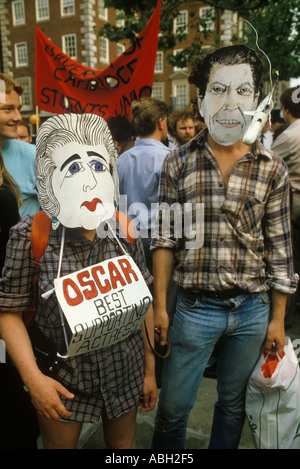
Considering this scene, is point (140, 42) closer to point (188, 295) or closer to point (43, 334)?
point (188, 295)

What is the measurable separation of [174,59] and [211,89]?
676cm

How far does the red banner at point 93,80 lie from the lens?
223 centimetres

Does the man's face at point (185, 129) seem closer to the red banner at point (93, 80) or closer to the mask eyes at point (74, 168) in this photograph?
the red banner at point (93, 80)

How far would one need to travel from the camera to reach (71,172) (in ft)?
4.69

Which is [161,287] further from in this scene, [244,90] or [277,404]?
[244,90]

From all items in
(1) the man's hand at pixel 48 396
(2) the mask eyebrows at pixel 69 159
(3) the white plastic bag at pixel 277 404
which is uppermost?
(2) the mask eyebrows at pixel 69 159

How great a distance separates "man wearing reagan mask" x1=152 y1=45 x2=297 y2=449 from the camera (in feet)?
5.63

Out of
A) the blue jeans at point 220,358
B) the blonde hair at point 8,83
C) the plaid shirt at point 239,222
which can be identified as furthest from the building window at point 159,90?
the blue jeans at point 220,358

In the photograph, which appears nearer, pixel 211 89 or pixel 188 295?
pixel 211 89

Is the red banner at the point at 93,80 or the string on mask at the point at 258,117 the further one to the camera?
the red banner at the point at 93,80

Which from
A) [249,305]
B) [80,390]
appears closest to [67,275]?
[80,390]

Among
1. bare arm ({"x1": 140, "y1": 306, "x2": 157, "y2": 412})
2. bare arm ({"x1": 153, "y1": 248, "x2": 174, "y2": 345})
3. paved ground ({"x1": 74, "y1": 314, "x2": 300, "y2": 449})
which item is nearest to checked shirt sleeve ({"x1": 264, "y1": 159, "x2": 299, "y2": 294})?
bare arm ({"x1": 153, "y1": 248, "x2": 174, "y2": 345})

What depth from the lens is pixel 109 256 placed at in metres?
1.52

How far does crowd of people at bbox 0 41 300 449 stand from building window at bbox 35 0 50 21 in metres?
1.73
